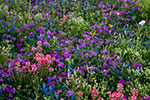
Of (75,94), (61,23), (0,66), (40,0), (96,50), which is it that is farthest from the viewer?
(40,0)

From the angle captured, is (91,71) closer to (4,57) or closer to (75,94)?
(75,94)

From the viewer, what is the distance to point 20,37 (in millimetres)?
4887

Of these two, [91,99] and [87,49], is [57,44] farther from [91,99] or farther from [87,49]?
[91,99]

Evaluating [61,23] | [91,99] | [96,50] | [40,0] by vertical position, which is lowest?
[91,99]

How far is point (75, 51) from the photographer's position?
A: 14.9 feet

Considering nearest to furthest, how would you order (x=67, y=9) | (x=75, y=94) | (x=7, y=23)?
(x=75, y=94) < (x=7, y=23) < (x=67, y=9)

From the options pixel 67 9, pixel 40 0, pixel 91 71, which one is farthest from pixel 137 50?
pixel 40 0

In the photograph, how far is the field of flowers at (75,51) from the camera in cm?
356

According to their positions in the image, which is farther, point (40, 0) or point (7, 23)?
point (40, 0)

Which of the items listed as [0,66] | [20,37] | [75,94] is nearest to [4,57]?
[0,66]

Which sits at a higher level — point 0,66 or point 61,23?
point 61,23

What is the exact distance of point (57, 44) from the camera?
4773 millimetres

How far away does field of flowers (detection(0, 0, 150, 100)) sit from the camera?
3.56 metres

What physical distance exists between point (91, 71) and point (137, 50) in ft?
5.17
